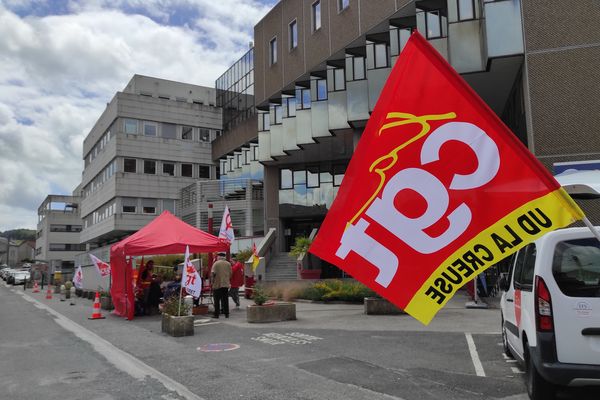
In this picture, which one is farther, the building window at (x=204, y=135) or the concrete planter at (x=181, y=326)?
the building window at (x=204, y=135)

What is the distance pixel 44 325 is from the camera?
589 inches

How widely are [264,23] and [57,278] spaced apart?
23695 mm

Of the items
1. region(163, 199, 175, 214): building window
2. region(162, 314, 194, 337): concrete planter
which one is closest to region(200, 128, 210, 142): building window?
region(163, 199, 175, 214): building window

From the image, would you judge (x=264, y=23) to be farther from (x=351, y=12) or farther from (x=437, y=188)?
(x=437, y=188)

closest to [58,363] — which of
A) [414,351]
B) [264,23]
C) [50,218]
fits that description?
[414,351]

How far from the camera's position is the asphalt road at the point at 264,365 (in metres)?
6.41

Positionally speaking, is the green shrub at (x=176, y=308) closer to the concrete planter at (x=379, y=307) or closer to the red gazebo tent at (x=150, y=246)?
the red gazebo tent at (x=150, y=246)

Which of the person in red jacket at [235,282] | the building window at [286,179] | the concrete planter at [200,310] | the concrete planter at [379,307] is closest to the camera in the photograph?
the concrete planter at [379,307]

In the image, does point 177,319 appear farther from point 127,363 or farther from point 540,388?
point 540,388

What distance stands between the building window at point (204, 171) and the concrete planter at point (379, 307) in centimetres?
4082

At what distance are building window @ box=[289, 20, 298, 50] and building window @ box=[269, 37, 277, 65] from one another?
6.80ft

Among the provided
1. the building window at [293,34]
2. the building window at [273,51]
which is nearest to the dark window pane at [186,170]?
the building window at [273,51]

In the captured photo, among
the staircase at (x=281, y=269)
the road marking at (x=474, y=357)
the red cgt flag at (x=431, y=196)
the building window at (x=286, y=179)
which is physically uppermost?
the building window at (x=286, y=179)

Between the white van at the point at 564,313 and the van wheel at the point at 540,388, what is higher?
the white van at the point at 564,313
